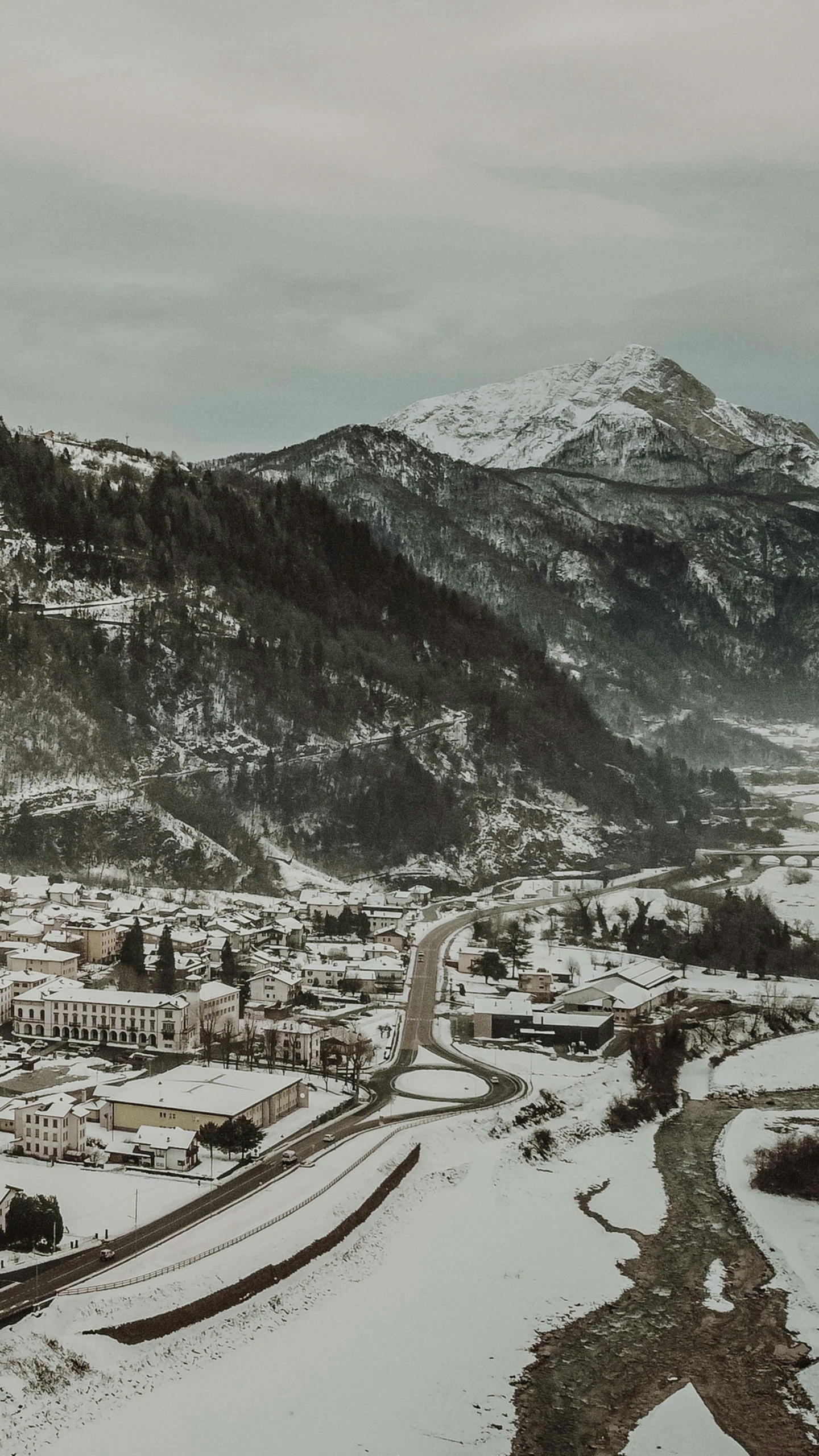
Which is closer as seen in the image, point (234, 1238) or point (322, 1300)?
point (322, 1300)

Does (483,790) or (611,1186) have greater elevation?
(483,790)

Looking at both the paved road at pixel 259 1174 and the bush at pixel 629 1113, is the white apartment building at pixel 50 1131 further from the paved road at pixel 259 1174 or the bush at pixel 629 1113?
the bush at pixel 629 1113

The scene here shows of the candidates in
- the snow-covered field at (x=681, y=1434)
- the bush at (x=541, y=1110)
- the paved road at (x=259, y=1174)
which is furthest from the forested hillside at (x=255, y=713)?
the snow-covered field at (x=681, y=1434)

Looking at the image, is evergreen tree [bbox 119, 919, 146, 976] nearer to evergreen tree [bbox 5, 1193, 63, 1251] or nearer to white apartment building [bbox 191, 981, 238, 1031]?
white apartment building [bbox 191, 981, 238, 1031]

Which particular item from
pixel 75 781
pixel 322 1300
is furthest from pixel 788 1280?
pixel 75 781

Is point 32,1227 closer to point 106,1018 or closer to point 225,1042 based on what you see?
point 225,1042

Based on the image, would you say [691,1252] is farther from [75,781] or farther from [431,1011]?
[75,781]

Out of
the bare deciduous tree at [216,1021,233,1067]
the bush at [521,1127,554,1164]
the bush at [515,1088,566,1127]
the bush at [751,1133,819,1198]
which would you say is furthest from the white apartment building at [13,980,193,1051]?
the bush at [751,1133,819,1198]
